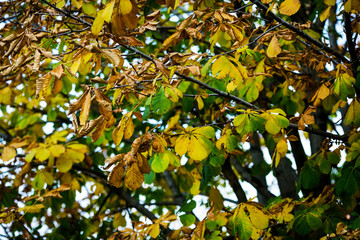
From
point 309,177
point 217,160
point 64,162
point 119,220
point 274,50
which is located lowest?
point 309,177

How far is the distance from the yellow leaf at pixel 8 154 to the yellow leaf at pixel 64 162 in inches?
12.3

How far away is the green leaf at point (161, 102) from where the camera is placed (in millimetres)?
1774

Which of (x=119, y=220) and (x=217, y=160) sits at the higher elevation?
(x=119, y=220)

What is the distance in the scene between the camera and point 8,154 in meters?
2.63

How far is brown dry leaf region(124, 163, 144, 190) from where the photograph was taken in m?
1.65

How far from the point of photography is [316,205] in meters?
2.35

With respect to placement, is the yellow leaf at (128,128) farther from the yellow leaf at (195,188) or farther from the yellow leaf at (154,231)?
the yellow leaf at (195,188)

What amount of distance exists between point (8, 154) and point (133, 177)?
4.56ft

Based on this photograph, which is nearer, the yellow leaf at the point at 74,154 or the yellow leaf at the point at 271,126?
the yellow leaf at the point at 271,126

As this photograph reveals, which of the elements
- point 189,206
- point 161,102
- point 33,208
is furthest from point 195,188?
point 161,102

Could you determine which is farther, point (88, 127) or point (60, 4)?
point (60, 4)

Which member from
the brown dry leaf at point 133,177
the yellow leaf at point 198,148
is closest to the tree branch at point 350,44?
the yellow leaf at point 198,148

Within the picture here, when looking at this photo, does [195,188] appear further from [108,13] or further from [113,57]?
[108,13]

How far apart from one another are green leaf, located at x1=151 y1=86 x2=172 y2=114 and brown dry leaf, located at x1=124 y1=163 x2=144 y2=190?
30 cm
